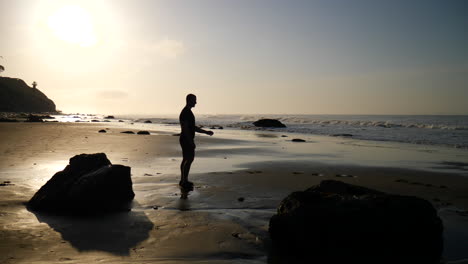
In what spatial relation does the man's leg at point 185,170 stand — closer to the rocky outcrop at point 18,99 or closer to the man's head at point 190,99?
the man's head at point 190,99

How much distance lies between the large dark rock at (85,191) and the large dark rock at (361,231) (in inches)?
131

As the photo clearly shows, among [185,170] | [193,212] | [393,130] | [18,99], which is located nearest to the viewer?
[193,212]

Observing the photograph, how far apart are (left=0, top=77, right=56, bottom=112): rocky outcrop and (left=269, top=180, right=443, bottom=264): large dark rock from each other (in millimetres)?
104143

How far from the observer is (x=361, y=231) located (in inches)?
148

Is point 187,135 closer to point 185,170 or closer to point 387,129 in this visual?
point 185,170

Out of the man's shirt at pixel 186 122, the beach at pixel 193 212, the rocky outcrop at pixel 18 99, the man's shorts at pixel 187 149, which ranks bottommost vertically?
the beach at pixel 193 212

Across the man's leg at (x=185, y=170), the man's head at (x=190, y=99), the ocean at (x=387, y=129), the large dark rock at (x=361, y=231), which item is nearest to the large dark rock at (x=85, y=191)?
the man's leg at (x=185, y=170)

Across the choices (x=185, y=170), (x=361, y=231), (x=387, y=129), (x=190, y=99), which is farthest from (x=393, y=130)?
(x=361, y=231)

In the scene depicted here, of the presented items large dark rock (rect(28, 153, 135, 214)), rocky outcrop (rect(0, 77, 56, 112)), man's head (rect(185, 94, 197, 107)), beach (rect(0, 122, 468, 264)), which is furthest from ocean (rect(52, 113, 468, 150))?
rocky outcrop (rect(0, 77, 56, 112))

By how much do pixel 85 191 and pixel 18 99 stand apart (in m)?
117

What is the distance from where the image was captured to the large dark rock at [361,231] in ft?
12.2

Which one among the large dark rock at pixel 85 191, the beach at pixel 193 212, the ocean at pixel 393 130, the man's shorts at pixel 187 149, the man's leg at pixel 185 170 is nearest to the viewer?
the beach at pixel 193 212

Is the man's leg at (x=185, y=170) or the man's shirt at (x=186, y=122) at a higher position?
the man's shirt at (x=186, y=122)

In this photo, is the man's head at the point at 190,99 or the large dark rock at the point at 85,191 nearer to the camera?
the large dark rock at the point at 85,191
